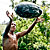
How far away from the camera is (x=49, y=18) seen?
581 inches

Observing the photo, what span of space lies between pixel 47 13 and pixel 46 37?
224 centimetres

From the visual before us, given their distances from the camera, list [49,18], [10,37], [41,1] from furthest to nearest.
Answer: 1. [41,1]
2. [49,18]
3. [10,37]

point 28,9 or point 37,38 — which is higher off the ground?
point 28,9

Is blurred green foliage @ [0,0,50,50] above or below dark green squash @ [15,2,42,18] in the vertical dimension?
below

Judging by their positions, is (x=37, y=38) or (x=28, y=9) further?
(x=37, y=38)

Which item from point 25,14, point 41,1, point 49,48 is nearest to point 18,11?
point 25,14

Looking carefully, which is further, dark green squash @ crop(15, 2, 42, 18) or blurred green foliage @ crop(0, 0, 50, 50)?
blurred green foliage @ crop(0, 0, 50, 50)

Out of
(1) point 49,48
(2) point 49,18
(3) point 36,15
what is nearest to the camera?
(3) point 36,15

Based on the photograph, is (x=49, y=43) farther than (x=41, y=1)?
No

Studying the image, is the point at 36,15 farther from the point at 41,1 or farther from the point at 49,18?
the point at 41,1

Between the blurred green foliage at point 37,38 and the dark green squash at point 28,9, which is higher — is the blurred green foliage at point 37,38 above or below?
below

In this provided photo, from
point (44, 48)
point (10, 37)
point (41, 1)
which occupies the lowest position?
point (44, 48)

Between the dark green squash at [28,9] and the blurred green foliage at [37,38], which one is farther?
the blurred green foliage at [37,38]

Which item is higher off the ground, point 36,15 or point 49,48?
point 36,15
